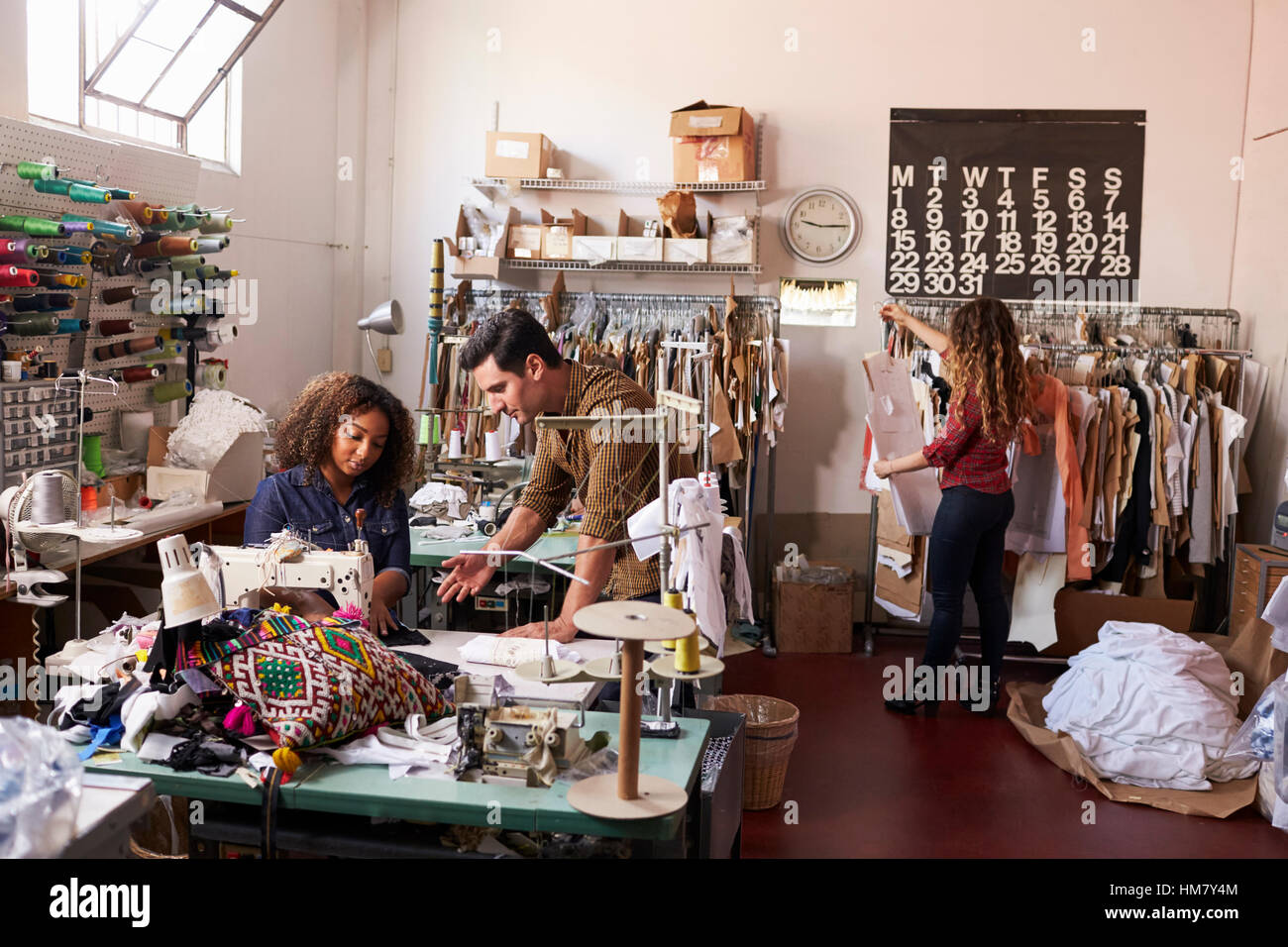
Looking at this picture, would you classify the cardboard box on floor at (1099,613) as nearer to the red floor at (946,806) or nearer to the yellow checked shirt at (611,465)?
the red floor at (946,806)

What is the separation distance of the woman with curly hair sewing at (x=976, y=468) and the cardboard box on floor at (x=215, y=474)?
2565 mm

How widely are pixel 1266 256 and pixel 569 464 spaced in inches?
161

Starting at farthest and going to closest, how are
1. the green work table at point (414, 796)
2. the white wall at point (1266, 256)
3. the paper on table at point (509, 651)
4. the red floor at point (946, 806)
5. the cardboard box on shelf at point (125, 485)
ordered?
the white wall at point (1266, 256) → the cardboard box on shelf at point (125, 485) → the red floor at point (946, 806) → the paper on table at point (509, 651) → the green work table at point (414, 796)

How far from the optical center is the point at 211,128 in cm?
520

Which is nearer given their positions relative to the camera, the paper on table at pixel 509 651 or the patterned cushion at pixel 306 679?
the patterned cushion at pixel 306 679

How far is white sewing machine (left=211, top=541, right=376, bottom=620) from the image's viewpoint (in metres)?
2.63

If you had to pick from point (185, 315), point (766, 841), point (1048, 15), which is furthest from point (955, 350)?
point (185, 315)

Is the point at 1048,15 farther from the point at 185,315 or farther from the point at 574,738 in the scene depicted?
the point at 574,738

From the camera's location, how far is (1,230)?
361 cm

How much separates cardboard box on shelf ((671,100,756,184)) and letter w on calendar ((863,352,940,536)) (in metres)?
1.35

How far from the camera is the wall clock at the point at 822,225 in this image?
19.7ft

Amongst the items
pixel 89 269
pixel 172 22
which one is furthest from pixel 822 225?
pixel 89 269

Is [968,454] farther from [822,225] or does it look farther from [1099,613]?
[822,225]

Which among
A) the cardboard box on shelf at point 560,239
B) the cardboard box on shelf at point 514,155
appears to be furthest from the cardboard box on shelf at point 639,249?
the cardboard box on shelf at point 514,155
